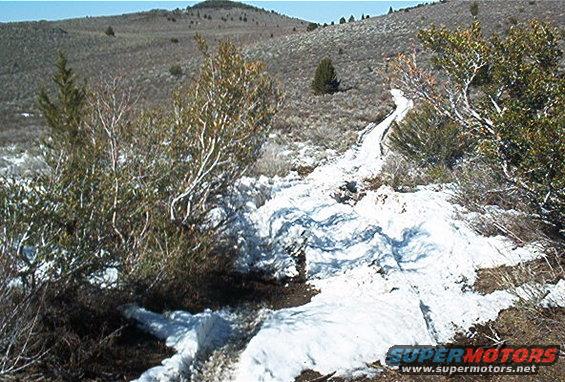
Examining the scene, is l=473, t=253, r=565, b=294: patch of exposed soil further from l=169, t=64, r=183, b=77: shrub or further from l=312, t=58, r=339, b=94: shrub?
l=169, t=64, r=183, b=77: shrub

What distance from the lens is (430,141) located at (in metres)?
13.7

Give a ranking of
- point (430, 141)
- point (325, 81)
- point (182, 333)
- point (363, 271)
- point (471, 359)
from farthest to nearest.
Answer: point (325, 81) < point (430, 141) < point (363, 271) < point (182, 333) < point (471, 359)

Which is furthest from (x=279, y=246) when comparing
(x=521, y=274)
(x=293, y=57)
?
(x=293, y=57)

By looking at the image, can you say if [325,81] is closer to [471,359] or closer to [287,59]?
[287,59]

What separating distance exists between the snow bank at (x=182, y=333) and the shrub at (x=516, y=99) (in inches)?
183

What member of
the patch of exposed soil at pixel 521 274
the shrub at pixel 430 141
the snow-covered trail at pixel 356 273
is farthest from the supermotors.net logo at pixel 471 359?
the shrub at pixel 430 141

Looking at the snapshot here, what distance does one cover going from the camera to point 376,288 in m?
7.44

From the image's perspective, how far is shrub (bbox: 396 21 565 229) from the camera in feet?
21.0

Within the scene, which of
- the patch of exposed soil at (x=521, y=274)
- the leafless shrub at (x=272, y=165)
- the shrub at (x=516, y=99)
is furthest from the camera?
the leafless shrub at (x=272, y=165)

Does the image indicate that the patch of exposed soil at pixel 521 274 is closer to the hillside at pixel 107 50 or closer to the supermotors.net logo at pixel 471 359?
the supermotors.net logo at pixel 471 359

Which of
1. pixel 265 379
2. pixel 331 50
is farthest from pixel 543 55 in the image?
pixel 331 50

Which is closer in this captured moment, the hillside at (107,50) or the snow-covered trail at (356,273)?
the snow-covered trail at (356,273)

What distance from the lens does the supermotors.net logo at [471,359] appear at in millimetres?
5484

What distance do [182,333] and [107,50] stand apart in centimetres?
5159
